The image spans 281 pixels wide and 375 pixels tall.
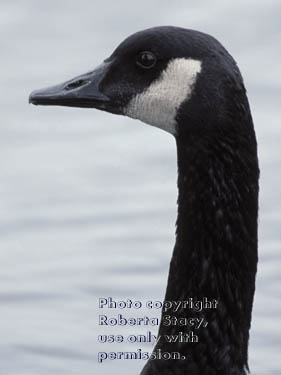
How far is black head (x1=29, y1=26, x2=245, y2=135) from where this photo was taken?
21.9 feet

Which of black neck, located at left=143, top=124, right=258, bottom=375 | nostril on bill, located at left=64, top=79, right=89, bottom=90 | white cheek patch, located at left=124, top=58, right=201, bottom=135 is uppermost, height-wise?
nostril on bill, located at left=64, top=79, right=89, bottom=90

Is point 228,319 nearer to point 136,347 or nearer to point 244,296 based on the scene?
point 244,296

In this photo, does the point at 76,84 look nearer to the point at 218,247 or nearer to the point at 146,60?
the point at 146,60

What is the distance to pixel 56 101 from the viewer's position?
718 centimetres

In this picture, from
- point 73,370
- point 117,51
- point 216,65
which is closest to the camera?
point 216,65

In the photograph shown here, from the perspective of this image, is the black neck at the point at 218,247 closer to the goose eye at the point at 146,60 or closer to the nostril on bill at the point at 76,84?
the goose eye at the point at 146,60

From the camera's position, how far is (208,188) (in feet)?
22.4

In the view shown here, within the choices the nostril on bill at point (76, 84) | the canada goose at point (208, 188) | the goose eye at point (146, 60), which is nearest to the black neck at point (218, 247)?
the canada goose at point (208, 188)

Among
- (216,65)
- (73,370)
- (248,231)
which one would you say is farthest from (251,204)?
(73,370)

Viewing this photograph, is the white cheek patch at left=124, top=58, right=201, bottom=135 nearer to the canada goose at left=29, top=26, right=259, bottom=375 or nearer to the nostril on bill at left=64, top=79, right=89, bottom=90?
the canada goose at left=29, top=26, right=259, bottom=375

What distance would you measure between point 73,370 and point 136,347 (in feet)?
1.58

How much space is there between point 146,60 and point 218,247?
92 centimetres

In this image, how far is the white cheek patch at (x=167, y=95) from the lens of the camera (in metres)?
6.78

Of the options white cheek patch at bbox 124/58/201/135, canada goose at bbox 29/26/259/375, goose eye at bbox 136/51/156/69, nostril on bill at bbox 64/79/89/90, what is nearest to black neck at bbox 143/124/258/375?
canada goose at bbox 29/26/259/375
